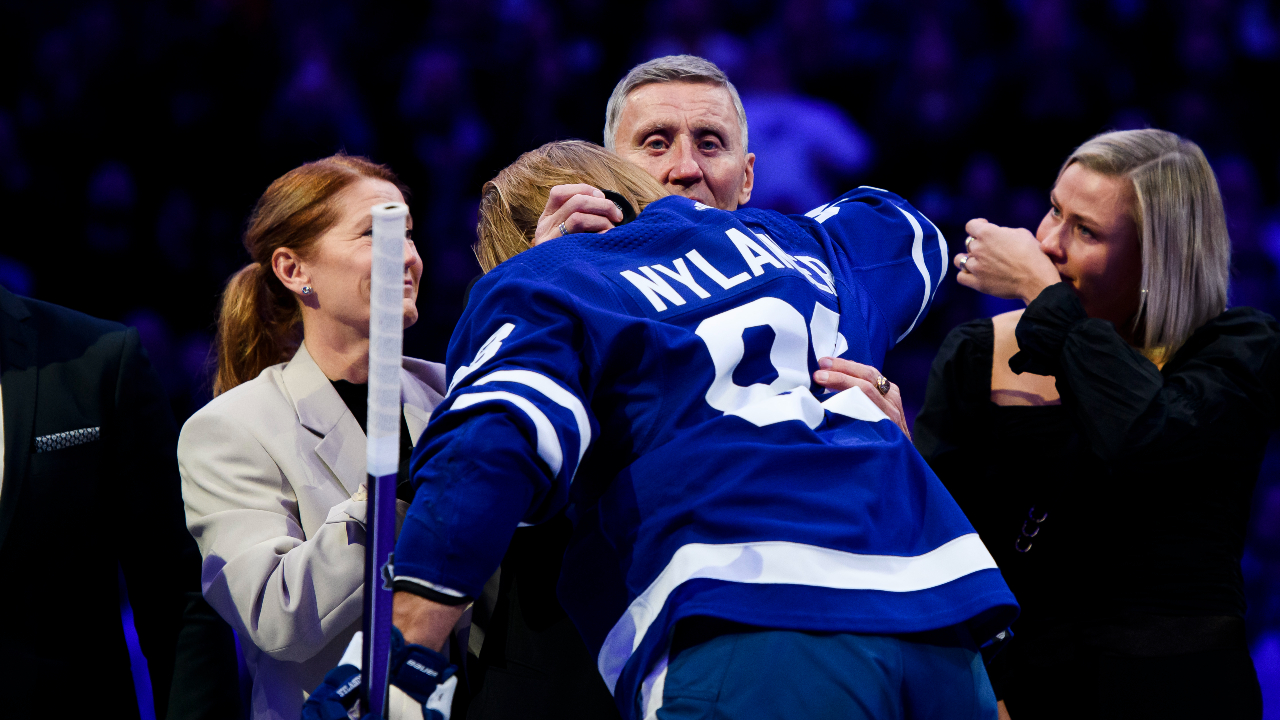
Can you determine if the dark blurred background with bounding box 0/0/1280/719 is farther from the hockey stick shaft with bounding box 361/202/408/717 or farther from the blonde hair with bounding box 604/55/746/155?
the hockey stick shaft with bounding box 361/202/408/717

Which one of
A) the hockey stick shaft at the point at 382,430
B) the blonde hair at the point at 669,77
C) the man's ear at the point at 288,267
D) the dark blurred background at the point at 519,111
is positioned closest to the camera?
the hockey stick shaft at the point at 382,430

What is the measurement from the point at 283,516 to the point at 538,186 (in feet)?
2.30

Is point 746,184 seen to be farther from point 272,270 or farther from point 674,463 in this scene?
point 674,463

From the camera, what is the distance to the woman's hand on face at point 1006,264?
7.57 feet

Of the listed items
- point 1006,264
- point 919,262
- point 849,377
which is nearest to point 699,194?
point 919,262

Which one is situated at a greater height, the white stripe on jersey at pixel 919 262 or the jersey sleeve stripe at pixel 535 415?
the white stripe on jersey at pixel 919 262

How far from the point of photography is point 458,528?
1.13 metres

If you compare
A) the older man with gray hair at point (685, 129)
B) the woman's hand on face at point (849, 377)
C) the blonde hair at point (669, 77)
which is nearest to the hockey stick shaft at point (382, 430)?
the woman's hand on face at point (849, 377)

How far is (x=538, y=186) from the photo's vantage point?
1.75 metres

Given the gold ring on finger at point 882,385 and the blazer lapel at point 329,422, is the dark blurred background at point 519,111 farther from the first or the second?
the gold ring on finger at point 882,385

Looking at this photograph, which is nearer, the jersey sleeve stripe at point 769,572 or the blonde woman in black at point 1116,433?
the jersey sleeve stripe at point 769,572

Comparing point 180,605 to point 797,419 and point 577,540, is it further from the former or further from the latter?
point 797,419

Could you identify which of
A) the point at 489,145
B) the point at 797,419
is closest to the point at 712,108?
the point at 797,419

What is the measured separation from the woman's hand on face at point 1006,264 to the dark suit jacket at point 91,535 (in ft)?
5.22
